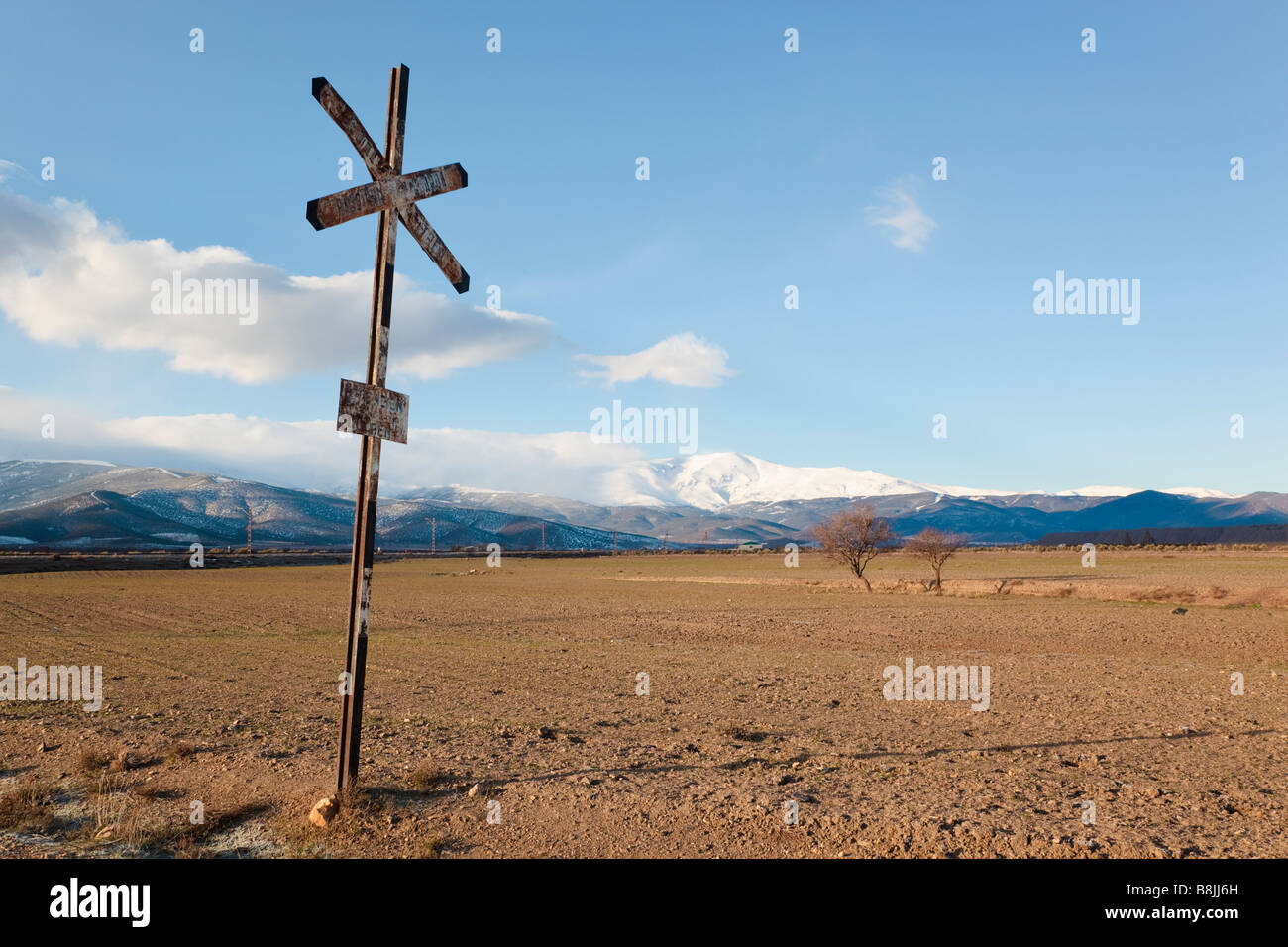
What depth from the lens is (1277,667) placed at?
60.2ft

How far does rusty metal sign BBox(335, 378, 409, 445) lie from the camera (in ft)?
23.6

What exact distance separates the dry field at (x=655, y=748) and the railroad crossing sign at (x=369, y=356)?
1246 millimetres

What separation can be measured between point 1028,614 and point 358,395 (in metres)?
31.9

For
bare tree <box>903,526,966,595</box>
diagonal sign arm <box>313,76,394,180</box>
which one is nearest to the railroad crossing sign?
diagonal sign arm <box>313,76,394,180</box>

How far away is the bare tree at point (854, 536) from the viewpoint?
5638 centimetres

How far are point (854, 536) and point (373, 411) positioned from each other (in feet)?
173

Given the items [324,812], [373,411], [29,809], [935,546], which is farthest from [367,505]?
[935,546]

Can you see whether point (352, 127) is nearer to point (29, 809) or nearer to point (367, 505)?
point (367, 505)

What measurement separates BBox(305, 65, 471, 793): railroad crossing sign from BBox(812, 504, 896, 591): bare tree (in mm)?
50992

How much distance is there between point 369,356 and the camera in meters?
7.71

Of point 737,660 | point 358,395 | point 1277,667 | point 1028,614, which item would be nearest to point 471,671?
point 737,660

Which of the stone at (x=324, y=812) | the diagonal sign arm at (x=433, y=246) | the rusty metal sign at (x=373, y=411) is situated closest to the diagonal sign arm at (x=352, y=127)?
the diagonal sign arm at (x=433, y=246)

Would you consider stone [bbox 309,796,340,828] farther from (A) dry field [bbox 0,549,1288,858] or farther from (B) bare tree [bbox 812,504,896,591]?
(B) bare tree [bbox 812,504,896,591]
